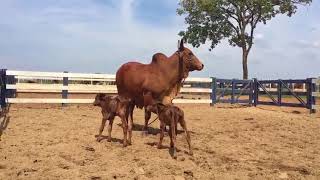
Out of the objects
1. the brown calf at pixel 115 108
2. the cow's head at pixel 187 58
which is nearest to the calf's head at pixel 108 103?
the brown calf at pixel 115 108

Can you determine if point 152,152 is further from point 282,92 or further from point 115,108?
point 282,92

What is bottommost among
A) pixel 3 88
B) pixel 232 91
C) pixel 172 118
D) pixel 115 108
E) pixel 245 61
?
pixel 172 118

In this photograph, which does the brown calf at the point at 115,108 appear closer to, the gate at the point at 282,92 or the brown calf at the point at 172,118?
the brown calf at the point at 172,118

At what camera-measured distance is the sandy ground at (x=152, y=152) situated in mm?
7559

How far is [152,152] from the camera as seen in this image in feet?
29.7

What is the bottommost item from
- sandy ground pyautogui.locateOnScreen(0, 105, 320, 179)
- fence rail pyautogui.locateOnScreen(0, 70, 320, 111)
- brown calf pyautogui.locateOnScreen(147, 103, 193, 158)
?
sandy ground pyautogui.locateOnScreen(0, 105, 320, 179)

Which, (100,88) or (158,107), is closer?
(158,107)

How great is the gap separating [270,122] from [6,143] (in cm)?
813

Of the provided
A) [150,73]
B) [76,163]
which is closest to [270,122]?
[150,73]

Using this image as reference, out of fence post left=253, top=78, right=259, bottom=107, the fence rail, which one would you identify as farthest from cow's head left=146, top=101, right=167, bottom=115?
fence post left=253, top=78, right=259, bottom=107

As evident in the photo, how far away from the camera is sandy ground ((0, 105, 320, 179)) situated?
7.56m

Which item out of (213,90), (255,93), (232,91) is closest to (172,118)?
(213,90)

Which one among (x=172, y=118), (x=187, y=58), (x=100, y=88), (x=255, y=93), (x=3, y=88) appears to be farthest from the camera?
(x=255, y=93)

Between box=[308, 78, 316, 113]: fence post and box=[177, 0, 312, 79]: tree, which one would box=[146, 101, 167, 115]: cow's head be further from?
box=[177, 0, 312, 79]: tree
